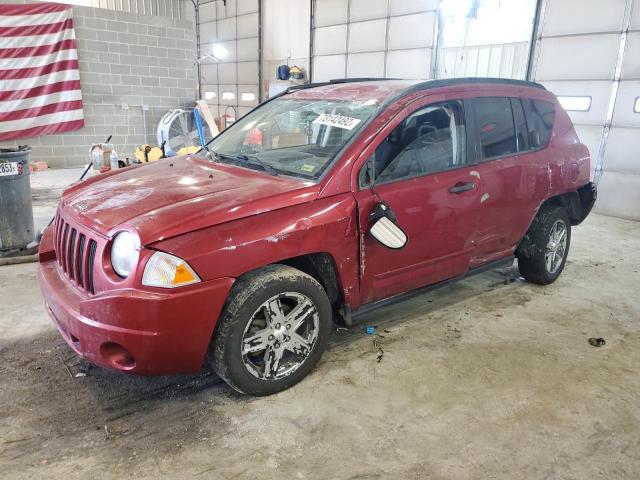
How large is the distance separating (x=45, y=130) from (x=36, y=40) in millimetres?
1772

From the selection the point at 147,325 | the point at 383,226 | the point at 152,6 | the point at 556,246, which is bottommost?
the point at 556,246

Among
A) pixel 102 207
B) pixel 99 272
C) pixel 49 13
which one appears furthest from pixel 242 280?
pixel 49 13

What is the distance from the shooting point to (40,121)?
10.1 metres

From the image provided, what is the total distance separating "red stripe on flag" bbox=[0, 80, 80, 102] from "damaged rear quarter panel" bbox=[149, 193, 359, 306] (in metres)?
9.69

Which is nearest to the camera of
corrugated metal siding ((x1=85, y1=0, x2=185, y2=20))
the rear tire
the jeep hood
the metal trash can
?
the jeep hood

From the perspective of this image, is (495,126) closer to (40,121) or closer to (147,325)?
(147,325)

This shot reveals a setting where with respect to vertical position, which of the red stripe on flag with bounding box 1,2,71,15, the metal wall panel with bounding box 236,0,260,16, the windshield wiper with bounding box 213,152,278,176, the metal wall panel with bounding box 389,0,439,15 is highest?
the metal wall panel with bounding box 236,0,260,16

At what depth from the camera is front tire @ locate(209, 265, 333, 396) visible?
7.61ft

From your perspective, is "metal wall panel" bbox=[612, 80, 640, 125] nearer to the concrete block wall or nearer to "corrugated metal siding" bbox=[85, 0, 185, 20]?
the concrete block wall

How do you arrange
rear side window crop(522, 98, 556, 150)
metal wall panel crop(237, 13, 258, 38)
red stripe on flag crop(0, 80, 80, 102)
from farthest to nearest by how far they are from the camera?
metal wall panel crop(237, 13, 258, 38) → red stripe on flag crop(0, 80, 80, 102) → rear side window crop(522, 98, 556, 150)

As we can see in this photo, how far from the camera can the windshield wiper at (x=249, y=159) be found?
2.81m

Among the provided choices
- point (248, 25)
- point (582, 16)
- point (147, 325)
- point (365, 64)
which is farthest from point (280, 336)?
point (248, 25)

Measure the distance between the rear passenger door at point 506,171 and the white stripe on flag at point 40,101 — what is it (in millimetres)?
9747

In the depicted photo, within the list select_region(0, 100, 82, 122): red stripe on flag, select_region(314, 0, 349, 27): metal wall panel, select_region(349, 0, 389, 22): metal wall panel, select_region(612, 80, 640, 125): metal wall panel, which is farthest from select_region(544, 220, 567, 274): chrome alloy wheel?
select_region(0, 100, 82, 122): red stripe on flag
